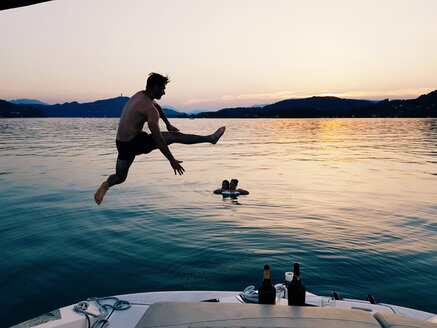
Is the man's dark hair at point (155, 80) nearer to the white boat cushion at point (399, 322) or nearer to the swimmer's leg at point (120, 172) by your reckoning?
the swimmer's leg at point (120, 172)

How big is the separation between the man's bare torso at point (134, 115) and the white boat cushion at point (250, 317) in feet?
9.97

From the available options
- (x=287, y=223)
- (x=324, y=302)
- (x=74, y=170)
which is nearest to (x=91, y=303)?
(x=324, y=302)

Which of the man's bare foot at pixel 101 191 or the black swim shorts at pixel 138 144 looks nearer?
the black swim shorts at pixel 138 144

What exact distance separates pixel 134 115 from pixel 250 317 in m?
3.62

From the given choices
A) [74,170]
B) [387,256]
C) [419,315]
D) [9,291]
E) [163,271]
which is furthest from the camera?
[74,170]

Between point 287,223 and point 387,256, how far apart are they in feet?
17.8

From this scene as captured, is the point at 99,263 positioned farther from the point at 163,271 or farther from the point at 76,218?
the point at 76,218

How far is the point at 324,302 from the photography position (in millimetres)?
5953

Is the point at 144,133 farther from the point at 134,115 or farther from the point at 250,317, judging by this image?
the point at 250,317

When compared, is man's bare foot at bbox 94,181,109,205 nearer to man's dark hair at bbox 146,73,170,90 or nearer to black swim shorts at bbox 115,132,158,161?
black swim shorts at bbox 115,132,158,161

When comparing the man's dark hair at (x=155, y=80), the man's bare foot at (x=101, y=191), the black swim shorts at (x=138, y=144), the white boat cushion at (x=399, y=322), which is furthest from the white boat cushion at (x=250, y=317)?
the man's bare foot at (x=101, y=191)

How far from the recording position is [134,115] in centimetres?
596

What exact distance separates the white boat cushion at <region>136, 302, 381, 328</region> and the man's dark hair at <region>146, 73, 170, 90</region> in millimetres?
3287

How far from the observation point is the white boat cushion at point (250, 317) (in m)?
3.62
